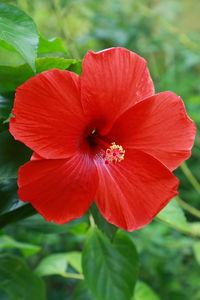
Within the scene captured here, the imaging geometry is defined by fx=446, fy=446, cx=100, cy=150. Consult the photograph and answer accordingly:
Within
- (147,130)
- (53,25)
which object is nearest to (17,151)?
(147,130)

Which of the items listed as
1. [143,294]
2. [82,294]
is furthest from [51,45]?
[143,294]

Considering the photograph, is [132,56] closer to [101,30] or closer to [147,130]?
[147,130]

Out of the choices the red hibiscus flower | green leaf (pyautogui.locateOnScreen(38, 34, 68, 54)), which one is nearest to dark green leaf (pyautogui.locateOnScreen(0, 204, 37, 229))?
the red hibiscus flower

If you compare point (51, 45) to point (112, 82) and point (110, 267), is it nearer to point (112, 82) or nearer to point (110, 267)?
point (112, 82)

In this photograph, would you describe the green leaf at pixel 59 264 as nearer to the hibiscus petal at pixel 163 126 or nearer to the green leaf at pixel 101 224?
the green leaf at pixel 101 224

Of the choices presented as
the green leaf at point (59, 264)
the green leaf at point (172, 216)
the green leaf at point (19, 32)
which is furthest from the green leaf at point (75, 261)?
the green leaf at point (19, 32)

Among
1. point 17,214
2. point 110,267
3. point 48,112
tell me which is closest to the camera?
point 48,112
